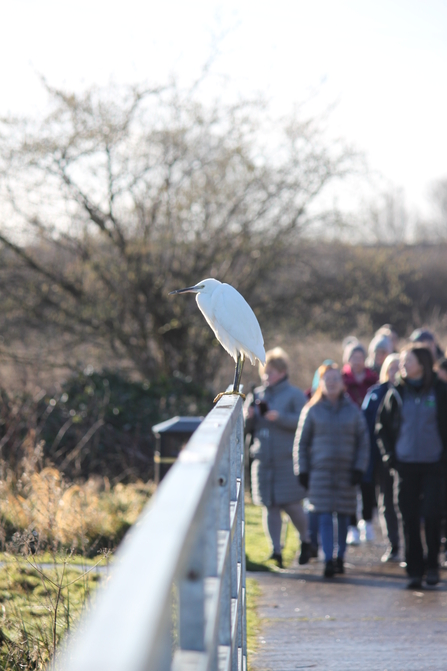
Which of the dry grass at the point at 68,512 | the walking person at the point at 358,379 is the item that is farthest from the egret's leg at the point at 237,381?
the walking person at the point at 358,379

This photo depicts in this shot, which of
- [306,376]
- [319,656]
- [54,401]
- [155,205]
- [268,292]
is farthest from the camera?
[306,376]

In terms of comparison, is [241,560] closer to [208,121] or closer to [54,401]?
[54,401]

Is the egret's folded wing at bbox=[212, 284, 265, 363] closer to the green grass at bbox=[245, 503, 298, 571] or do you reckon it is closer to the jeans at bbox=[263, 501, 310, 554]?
the jeans at bbox=[263, 501, 310, 554]

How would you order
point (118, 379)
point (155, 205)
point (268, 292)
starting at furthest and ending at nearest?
point (268, 292), point (155, 205), point (118, 379)

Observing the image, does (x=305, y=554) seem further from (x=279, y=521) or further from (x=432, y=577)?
(x=432, y=577)

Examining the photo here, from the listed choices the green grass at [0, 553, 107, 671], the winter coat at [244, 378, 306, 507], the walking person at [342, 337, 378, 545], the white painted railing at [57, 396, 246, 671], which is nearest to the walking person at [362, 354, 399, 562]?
the walking person at [342, 337, 378, 545]

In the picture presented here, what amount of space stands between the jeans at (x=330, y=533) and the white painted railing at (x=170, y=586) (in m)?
4.80

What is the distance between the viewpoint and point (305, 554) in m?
7.42

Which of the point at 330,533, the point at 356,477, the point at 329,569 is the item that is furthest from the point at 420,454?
the point at 329,569

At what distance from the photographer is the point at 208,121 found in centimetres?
1362

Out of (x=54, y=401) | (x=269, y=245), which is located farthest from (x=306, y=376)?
(x=54, y=401)

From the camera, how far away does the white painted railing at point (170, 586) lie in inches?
32.5

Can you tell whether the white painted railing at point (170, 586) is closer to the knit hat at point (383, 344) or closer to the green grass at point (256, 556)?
the green grass at point (256, 556)

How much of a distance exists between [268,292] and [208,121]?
3.45 meters
